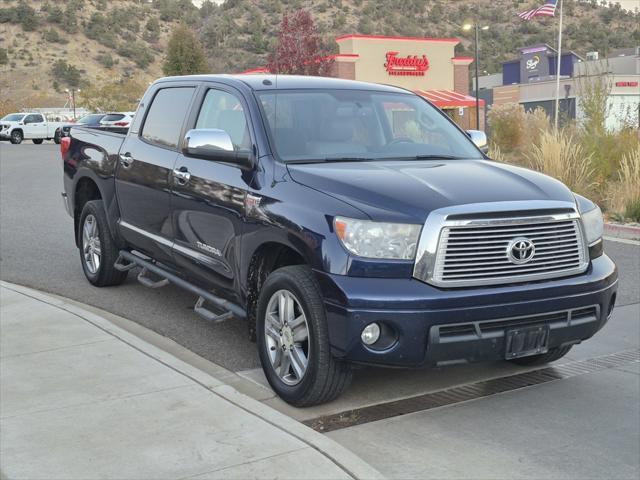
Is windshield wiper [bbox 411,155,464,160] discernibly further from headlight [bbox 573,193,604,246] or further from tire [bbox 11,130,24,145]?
tire [bbox 11,130,24,145]

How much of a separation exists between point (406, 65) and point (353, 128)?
4426 centimetres

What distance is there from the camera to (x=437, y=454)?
4.32m

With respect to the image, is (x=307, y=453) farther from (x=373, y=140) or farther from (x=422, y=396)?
(x=373, y=140)

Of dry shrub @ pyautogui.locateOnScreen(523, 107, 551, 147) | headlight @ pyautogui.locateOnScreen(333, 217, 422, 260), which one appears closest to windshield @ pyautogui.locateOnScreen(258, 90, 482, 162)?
headlight @ pyautogui.locateOnScreen(333, 217, 422, 260)

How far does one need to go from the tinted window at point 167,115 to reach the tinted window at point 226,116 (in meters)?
0.30

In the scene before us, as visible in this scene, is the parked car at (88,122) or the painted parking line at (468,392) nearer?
the painted parking line at (468,392)

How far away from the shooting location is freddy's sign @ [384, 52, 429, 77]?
47844mm

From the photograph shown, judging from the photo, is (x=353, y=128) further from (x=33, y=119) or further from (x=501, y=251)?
(x=33, y=119)

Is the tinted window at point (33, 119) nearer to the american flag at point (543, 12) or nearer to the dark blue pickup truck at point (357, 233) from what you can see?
the american flag at point (543, 12)

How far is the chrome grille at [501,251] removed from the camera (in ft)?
14.6

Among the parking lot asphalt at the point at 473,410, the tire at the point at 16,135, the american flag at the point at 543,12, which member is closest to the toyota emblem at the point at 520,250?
the parking lot asphalt at the point at 473,410

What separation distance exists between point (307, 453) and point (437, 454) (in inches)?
28.0

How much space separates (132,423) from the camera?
455 centimetres

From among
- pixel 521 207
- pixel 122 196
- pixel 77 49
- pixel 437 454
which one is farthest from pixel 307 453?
pixel 77 49
